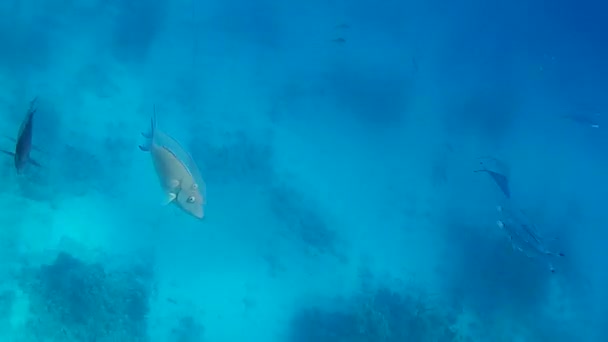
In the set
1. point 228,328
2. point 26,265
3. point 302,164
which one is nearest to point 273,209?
point 302,164

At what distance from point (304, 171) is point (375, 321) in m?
5.05

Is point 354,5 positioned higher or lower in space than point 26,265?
higher

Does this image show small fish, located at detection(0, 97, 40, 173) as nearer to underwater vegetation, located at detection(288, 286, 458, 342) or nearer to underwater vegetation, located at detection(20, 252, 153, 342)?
underwater vegetation, located at detection(20, 252, 153, 342)

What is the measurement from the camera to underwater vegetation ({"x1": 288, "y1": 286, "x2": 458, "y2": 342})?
464 inches

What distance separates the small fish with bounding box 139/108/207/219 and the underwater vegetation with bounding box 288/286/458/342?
32.1ft

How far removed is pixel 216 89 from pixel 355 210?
5591 millimetres

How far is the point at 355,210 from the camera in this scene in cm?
1535

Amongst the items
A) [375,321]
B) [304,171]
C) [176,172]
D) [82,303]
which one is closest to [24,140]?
[176,172]

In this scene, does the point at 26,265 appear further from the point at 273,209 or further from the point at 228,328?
the point at 273,209

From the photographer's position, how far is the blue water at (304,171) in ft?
37.7

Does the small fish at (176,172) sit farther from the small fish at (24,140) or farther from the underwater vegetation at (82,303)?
the underwater vegetation at (82,303)

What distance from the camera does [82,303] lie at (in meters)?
10.2

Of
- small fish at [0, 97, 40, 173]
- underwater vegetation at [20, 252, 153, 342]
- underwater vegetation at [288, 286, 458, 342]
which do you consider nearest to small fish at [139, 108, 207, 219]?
small fish at [0, 97, 40, 173]

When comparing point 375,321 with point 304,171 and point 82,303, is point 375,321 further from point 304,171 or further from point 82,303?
point 82,303
